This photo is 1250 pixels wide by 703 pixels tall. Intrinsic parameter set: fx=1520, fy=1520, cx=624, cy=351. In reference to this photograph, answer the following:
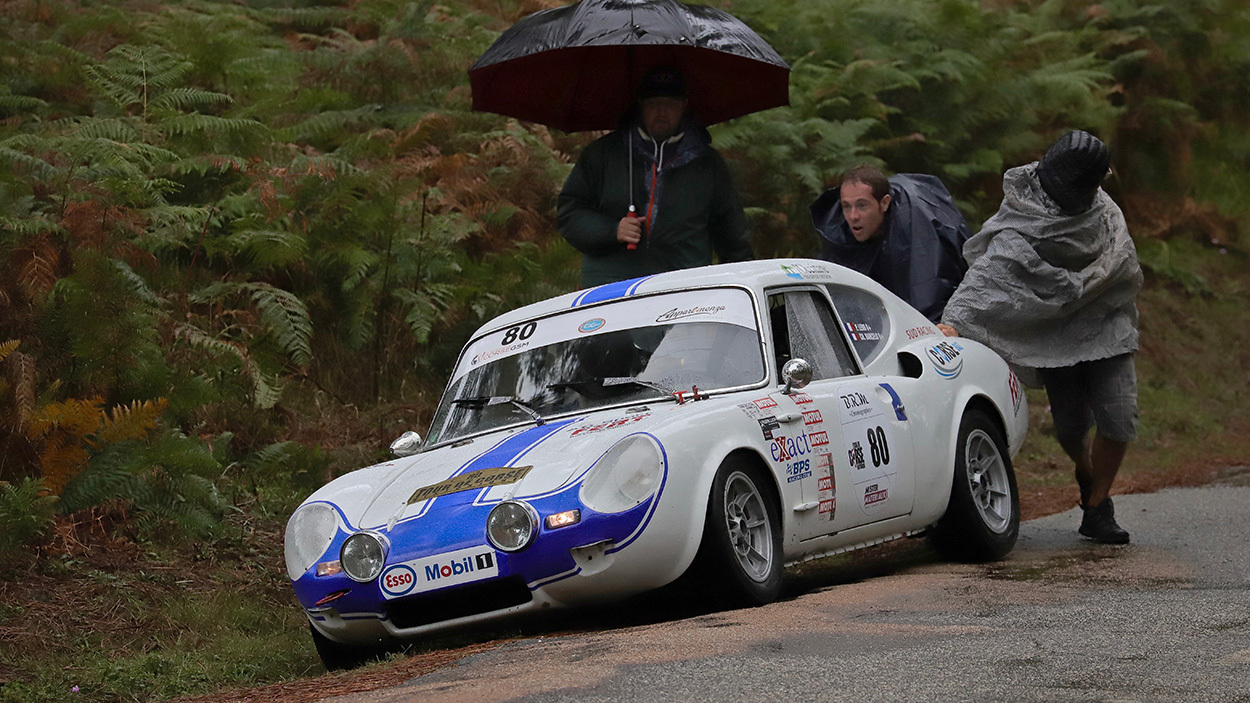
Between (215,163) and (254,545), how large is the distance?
387 cm

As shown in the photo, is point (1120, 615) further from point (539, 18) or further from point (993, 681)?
point (539, 18)

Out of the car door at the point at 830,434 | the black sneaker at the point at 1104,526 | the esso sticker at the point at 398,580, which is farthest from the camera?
the black sneaker at the point at 1104,526

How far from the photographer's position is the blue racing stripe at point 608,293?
303 inches

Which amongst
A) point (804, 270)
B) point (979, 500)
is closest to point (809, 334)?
point (804, 270)

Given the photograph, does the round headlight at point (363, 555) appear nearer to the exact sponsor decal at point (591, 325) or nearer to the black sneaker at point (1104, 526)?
the exact sponsor decal at point (591, 325)

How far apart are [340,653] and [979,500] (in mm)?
3705

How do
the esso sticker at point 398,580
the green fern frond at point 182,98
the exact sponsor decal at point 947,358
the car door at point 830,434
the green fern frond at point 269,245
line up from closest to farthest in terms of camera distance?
the esso sticker at point 398,580, the car door at point 830,434, the exact sponsor decal at point 947,358, the green fern frond at point 269,245, the green fern frond at point 182,98

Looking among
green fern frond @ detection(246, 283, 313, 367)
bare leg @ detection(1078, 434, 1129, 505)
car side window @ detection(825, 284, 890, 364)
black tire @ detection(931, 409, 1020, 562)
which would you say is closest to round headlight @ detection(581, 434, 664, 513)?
car side window @ detection(825, 284, 890, 364)

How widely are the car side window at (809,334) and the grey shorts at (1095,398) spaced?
2099 mm

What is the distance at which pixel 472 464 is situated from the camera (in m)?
6.62

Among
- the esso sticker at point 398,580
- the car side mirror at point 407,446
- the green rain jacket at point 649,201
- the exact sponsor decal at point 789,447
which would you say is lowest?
the esso sticker at point 398,580

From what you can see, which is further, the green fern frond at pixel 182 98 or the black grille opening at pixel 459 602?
the green fern frond at pixel 182 98

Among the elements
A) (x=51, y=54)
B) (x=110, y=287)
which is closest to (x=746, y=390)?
(x=110, y=287)

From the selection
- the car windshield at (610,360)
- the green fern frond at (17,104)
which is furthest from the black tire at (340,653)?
the green fern frond at (17,104)
